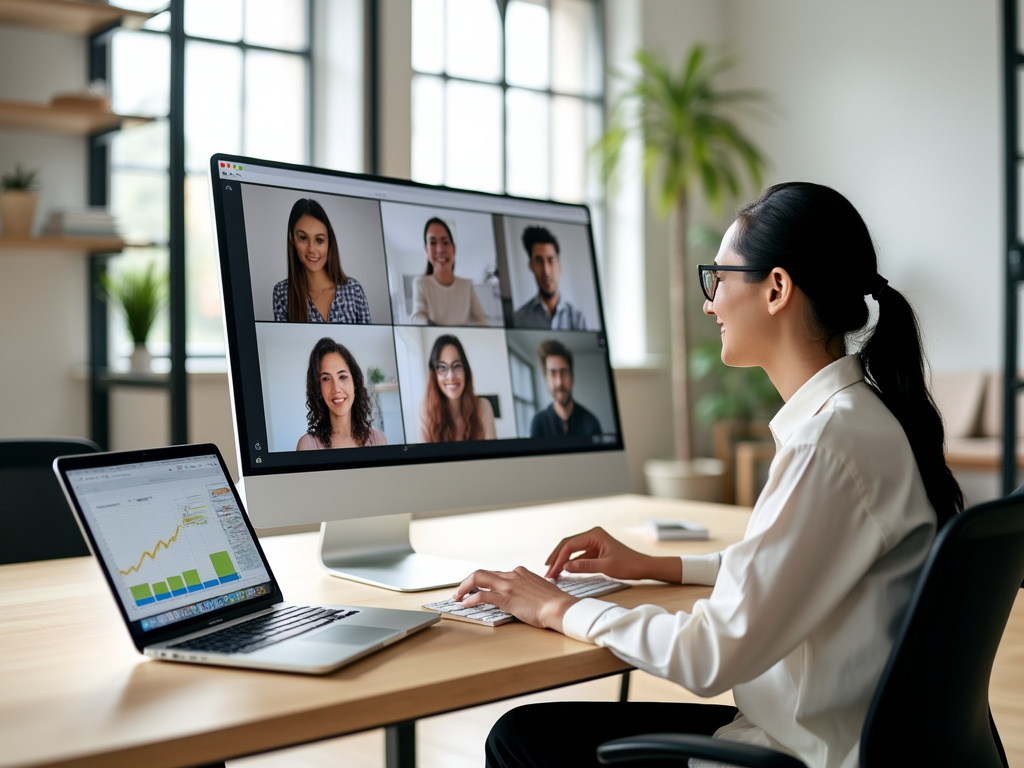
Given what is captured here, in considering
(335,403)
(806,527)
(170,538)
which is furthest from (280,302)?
(806,527)

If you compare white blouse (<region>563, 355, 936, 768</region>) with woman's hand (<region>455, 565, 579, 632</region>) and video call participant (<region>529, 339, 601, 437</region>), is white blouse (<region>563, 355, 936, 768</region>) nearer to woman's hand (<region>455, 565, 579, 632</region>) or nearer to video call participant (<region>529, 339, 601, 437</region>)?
woman's hand (<region>455, 565, 579, 632</region>)

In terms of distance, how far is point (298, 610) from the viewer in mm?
1316

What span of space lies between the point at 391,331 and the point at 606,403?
1.58 ft

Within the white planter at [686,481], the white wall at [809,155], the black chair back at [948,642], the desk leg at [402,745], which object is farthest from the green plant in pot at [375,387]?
the white planter at [686,481]

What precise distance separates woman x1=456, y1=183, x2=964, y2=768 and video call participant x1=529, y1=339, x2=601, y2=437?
1.52ft

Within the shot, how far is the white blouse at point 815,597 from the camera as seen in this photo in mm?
1099

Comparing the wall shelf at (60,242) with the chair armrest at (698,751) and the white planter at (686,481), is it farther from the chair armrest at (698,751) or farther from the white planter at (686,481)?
the chair armrest at (698,751)

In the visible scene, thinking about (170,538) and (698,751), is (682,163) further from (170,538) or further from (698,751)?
(698,751)

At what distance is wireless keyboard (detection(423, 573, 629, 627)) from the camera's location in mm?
1314

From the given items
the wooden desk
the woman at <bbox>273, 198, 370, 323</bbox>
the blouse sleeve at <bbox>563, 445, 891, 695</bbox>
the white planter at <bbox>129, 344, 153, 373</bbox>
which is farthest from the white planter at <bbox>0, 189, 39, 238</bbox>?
the blouse sleeve at <bbox>563, 445, 891, 695</bbox>

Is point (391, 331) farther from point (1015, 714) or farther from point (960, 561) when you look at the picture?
point (1015, 714)

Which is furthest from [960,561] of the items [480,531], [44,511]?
[44,511]

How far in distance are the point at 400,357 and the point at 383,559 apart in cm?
33

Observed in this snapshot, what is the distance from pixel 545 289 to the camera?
73.9 inches
